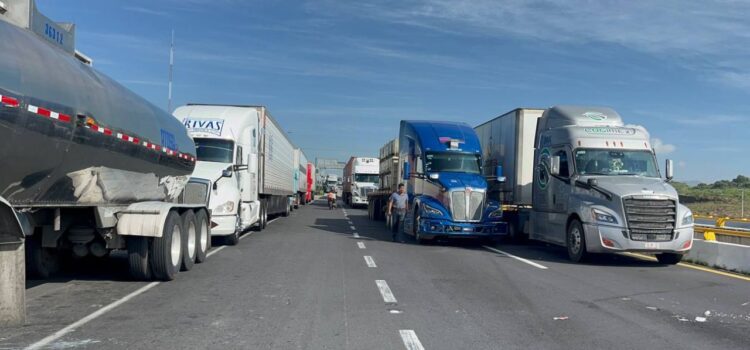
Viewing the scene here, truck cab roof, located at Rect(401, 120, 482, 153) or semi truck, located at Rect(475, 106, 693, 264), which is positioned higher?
truck cab roof, located at Rect(401, 120, 482, 153)

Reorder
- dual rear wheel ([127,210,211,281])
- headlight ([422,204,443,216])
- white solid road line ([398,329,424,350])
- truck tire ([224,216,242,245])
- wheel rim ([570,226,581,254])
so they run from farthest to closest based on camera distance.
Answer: headlight ([422,204,443,216]) → truck tire ([224,216,242,245]) → wheel rim ([570,226,581,254]) → dual rear wheel ([127,210,211,281]) → white solid road line ([398,329,424,350])

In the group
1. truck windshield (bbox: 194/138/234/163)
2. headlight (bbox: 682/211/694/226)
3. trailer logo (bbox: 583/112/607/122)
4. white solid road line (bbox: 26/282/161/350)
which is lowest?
white solid road line (bbox: 26/282/161/350)

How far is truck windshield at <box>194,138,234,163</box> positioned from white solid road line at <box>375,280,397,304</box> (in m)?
7.14

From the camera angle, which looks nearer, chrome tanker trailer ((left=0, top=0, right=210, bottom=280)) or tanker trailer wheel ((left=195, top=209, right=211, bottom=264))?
chrome tanker trailer ((left=0, top=0, right=210, bottom=280))

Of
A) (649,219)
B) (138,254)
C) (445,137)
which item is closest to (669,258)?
(649,219)

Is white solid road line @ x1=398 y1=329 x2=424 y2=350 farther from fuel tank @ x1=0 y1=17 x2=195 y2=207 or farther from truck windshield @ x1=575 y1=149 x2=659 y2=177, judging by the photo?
truck windshield @ x1=575 y1=149 x2=659 y2=177

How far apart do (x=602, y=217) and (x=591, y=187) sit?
84 centimetres

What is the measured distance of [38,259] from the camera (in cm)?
991

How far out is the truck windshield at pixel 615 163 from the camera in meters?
14.5

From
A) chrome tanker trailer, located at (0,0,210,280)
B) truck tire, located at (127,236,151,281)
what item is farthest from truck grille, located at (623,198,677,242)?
truck tire, located at (127,236,151,281)

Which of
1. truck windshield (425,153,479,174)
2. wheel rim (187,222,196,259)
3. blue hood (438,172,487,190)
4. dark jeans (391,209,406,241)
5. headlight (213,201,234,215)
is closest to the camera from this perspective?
wheel rim (187,222,196,259)

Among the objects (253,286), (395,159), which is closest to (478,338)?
(253,286)

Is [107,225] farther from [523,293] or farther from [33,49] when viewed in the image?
[523,293]

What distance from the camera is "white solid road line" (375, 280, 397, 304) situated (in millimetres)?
8792
